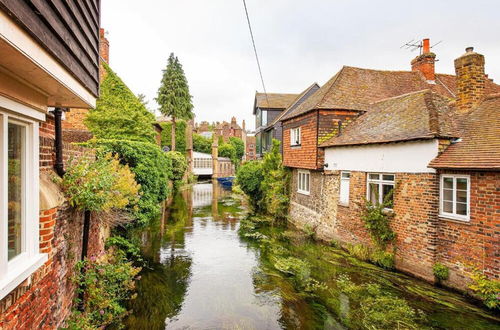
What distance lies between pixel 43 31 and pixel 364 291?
9.85 meters

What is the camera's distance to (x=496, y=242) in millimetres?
7738

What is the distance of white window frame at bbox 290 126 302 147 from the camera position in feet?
56.9

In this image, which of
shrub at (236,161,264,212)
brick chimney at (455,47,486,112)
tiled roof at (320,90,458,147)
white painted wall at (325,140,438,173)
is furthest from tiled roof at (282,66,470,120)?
shrub at (236,161,264,212)

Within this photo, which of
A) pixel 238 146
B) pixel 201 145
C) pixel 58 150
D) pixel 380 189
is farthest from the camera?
pixel 238 146

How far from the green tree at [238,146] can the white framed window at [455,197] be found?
61.4 metres

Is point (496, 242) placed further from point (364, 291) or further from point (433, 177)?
point (364, 291)

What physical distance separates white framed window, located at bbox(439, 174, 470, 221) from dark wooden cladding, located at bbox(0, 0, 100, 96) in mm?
9613

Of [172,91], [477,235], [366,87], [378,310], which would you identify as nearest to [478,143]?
[477,235]

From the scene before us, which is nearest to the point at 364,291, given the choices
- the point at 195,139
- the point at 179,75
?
the point at 179,75

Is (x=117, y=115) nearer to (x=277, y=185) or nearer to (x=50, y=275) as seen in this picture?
(x=277, y=185)

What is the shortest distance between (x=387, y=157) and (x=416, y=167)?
129 cm

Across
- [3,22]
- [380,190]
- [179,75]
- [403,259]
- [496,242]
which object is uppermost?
[179,75]

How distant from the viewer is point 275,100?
3428 centimetres

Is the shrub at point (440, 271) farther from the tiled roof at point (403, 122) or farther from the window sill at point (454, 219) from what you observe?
the tiled roof at point (403, 122)
